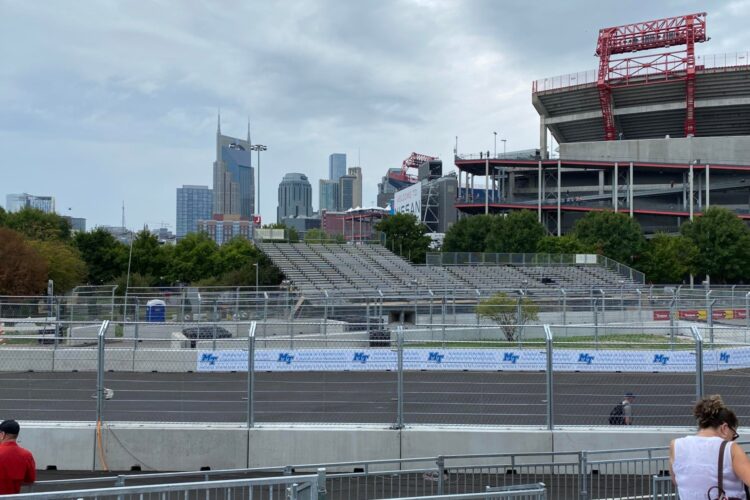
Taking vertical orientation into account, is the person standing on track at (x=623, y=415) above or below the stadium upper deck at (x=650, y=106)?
below

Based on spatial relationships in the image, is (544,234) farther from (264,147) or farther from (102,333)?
(102,333)

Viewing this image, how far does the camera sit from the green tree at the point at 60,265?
1767 inches

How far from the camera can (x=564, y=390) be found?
56.0 ft

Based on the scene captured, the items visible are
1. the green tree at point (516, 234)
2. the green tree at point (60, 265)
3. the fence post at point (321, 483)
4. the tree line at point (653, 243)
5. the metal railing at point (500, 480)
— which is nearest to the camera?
the fence post at point (321, 483)

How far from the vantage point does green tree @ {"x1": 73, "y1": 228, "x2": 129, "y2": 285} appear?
60844 millimetres

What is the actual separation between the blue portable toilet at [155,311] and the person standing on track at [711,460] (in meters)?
23.8

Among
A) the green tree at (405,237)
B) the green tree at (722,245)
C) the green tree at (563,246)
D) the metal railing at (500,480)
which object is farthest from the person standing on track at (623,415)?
the green tree at (405,237)

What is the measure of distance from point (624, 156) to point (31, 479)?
87.6 m

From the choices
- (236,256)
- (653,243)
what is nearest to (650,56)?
(653,243)

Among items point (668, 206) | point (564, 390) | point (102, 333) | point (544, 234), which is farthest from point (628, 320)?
point (668, 206)

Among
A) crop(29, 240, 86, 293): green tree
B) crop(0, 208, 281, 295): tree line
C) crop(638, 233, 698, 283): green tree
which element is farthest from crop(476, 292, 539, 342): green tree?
crop(638, 233, 698, 283): green tree

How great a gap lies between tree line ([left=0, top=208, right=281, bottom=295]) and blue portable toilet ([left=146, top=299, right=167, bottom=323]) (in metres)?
18.4

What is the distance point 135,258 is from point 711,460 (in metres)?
58.7

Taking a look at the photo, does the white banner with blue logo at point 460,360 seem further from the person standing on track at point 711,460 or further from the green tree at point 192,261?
the green tree at point 192,261
